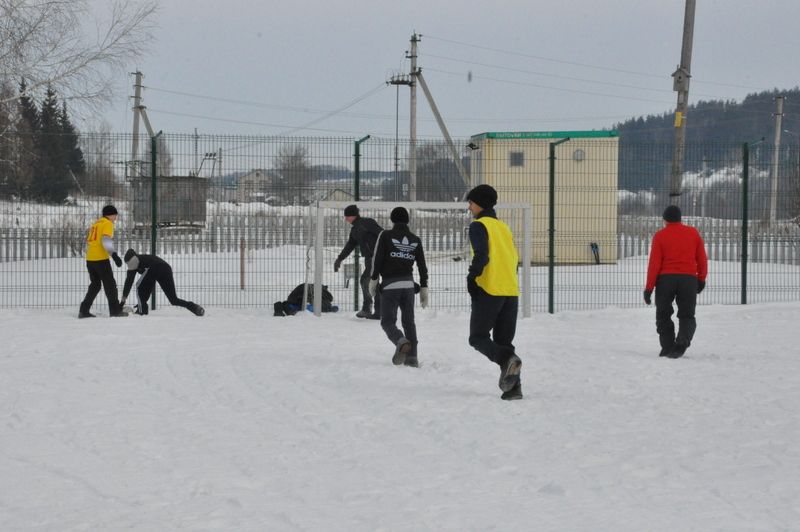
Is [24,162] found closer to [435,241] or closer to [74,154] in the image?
[74,154]

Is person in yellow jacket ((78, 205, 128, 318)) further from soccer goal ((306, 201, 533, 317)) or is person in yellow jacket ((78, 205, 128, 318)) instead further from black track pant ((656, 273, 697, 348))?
black track pant ((656, 273, 697, 348))

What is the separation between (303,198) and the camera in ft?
47.3

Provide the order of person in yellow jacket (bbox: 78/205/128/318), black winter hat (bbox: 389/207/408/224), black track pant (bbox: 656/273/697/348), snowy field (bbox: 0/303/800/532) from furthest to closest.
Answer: person in yellow jacket (bbox: 78/205/128/318) < black track pant (bbox: 656/273/697/348) < black winter hat (bbox: 389/207/408/224) < snowy field (bbox: 0/303/800/532)

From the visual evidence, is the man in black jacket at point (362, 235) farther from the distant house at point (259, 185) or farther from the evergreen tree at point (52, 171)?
the evergreen tree at point (52, 171)

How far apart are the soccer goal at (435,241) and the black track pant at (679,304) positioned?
4.01 m

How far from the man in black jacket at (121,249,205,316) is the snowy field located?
249 centimetres

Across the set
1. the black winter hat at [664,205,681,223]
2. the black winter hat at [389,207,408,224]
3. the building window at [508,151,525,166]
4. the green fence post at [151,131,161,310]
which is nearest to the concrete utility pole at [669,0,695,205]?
the building window at [508,151,525,166]

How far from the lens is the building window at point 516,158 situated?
15.8 m

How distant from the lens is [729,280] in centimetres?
1794

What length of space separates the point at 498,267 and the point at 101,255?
7.59m

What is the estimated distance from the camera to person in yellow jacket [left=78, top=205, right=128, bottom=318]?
13266mm

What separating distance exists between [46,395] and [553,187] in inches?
346

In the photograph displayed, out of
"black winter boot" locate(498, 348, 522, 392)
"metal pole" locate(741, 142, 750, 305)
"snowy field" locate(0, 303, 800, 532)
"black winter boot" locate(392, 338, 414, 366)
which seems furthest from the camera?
"metal pole" locate(741, 142, 750, 305)

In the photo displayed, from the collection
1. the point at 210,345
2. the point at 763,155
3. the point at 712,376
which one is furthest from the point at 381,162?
the point at 712,376
